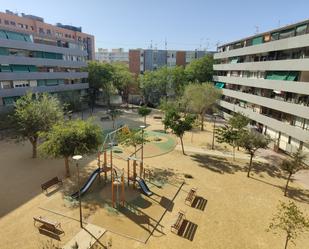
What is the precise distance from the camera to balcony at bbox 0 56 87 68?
34359 millimetres

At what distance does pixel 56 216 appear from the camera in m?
13.8

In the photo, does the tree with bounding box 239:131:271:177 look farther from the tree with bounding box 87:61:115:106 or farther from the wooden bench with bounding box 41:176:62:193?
the tree with bounding box 87:61:115:106

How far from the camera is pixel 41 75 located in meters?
40.6

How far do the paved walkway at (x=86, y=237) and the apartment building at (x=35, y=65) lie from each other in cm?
3014

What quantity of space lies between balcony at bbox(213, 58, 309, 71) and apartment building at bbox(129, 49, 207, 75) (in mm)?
29930

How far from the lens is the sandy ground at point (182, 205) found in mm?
12188

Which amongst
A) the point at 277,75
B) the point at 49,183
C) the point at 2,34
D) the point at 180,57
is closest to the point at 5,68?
the point at 2,34

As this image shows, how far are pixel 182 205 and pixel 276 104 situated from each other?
65.7 feet

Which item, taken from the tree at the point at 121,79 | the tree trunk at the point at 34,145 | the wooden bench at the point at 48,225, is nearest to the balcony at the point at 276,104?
the wooden bench at the point at 48,225

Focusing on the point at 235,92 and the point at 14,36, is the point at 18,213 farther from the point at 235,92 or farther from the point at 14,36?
the point at 235,92

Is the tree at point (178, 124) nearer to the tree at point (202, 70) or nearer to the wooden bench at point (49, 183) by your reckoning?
the wooden bench at point (49, 183)

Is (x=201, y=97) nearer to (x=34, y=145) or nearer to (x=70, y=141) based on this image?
Result: (x=70, y=141)

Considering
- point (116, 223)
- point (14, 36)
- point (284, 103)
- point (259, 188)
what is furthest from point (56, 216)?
point (14, 36)

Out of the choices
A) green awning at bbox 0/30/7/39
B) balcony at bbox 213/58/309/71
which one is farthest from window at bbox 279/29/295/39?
green awning at bbox 0/30/7/39
